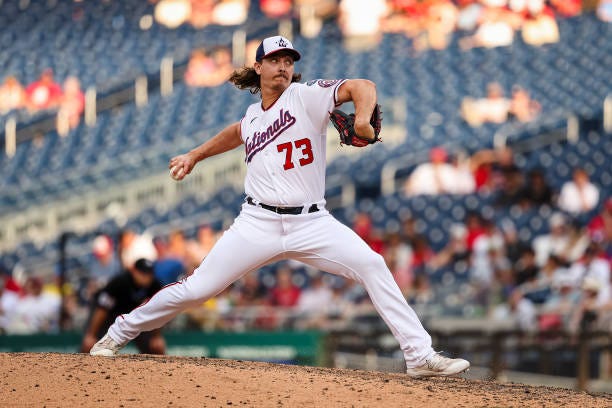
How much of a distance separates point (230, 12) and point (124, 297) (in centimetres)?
1426

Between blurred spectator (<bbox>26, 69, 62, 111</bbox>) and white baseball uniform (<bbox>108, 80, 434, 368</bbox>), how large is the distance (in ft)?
43.0

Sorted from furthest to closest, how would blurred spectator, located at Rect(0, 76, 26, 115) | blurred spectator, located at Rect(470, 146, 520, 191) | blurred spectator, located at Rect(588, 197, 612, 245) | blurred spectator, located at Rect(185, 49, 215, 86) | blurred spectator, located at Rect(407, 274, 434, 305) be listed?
blurred spectator, located at Rect(185, 49, 215, 86) → blurred spectator, located at Rect(0, 76, 26, 115) → blurred spectator, located at Rect(470, 146, 520, 191) → blurred spectator, located at Rect(588, 197, 612, 245) → blurred spectator, located at Rect(407, 274, 434, 305)

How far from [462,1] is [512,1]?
1030 mm

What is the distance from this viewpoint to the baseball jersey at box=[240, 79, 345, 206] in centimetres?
475

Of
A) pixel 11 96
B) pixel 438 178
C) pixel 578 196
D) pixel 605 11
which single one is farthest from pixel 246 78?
pixel 605 11

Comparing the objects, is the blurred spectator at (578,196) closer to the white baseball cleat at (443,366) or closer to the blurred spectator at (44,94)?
the white baseball cleat at (443,366)

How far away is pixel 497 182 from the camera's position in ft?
43.6

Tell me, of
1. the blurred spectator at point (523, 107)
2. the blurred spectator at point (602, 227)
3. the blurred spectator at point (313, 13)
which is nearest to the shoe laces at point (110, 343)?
the blurred spectator at point (602, 227)

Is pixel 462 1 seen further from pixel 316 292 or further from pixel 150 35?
pixel 316 292

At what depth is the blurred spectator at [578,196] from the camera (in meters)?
12.3

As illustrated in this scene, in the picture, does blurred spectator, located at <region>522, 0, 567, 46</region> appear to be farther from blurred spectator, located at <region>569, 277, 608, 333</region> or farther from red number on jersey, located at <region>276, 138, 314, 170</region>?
red number on jersey, located at <region>276, 138, 314, 170</region>

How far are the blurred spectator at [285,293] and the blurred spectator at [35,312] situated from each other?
82.5 inches

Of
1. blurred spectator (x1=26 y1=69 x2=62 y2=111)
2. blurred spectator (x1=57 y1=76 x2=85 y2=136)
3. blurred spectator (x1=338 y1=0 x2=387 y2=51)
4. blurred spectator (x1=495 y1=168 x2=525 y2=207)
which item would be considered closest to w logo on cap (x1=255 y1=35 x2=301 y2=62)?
blurred spectator (x1=495 y1=168 x2=525 y2=207)

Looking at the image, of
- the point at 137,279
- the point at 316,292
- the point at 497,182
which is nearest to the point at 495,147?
the point at 497,182
